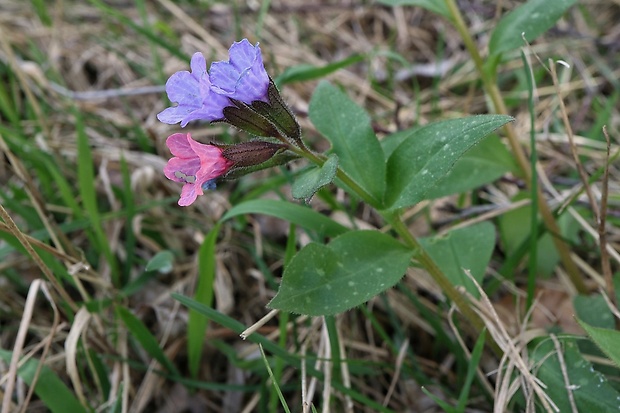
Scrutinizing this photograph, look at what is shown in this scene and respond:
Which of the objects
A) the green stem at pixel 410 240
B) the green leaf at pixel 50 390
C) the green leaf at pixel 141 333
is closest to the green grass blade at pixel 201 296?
the green leaf at pixel 141 333

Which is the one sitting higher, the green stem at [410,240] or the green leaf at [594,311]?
the green stem at [410,240]

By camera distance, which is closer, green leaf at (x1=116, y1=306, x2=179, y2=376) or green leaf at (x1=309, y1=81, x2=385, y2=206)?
green leaf at (x1=309, y1=81, x2=385, y2=206)

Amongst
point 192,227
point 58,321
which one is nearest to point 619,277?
point 192,227

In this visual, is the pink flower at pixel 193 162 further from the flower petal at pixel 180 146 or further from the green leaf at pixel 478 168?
the green leaf at pixel 478 168

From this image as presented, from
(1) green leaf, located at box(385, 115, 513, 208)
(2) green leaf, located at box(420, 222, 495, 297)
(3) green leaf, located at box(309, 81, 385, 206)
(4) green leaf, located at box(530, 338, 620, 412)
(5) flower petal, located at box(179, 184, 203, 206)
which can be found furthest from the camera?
(2) green leaf, located at box(420, 222, 495, 297)

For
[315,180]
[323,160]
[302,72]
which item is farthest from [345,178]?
[302,72]

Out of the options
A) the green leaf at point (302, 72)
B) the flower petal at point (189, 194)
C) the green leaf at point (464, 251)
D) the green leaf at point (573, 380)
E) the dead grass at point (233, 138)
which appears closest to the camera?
the flower petal at point (189, 194)

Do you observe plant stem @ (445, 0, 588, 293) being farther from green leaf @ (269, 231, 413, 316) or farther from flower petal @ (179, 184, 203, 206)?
flower petal @ (179, 184, 203, 206)

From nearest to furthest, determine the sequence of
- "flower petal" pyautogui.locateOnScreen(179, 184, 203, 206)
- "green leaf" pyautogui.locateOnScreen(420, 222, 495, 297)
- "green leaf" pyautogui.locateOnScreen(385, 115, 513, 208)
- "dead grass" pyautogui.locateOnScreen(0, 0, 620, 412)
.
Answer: "flower petal" pyautogui.locateOnScreen(179, 184, 203, 206)
"green leaf" pyautogui.locateOnScreen(385, 115, 513, 208)
"green leaf" pyautogui.locateOnScreen(420, 222, 495, 297)
"dead grass" pyautogui.locateOnScreen(0, 0, 620, 412)

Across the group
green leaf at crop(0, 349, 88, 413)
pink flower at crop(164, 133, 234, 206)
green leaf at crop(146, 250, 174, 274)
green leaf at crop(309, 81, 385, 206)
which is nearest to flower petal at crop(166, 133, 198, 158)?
pink flower at crop(164, 133, 234, 206)

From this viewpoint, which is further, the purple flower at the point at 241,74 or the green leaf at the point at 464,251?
the green leaf at the point at 464,251
